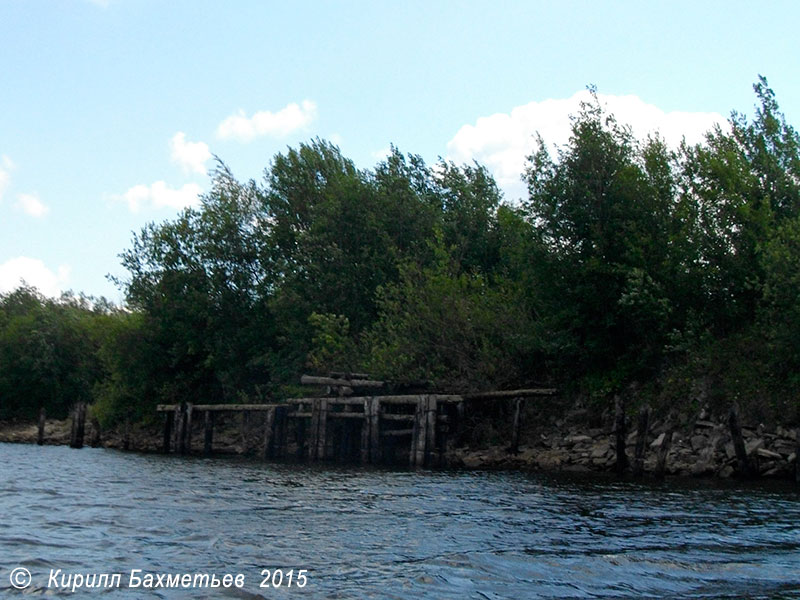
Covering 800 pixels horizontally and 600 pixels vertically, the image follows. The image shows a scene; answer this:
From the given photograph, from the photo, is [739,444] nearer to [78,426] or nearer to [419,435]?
[419,435]

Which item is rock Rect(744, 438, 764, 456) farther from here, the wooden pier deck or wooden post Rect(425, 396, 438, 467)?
wooden post Rect(425, 396, 438, 467)

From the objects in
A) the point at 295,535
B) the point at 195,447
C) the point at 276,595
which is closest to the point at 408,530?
the point at 295,535

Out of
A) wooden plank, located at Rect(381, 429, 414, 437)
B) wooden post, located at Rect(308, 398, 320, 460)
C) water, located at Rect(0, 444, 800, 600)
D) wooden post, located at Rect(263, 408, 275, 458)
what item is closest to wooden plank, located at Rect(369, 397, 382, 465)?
wooden plank, located at Rect(381, 429, 414, 437)

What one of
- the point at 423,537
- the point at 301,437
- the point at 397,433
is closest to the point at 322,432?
the point at 397,433

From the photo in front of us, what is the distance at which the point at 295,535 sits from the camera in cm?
1265

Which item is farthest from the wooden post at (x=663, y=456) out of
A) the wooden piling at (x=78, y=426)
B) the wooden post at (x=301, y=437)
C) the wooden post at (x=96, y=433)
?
the wooden post at (x=96, y=433)

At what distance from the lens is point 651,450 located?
2405cm

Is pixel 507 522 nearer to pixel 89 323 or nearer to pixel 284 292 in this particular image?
pixel 284 292

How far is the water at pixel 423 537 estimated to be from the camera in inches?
365

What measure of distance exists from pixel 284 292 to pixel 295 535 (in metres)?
28.3

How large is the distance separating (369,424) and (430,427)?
309 cm

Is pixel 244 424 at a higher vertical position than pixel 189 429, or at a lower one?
higher

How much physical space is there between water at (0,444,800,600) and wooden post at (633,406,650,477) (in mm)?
2317

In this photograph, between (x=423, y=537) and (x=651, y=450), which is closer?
(x=423, y=537)
